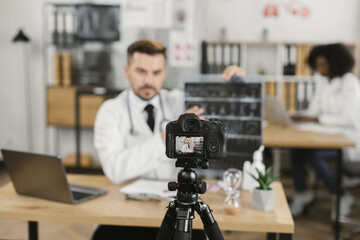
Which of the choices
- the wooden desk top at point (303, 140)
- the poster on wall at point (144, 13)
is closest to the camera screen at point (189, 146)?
the wooden desk top at point (303, 140)

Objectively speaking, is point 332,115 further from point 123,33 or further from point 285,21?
point 123,33

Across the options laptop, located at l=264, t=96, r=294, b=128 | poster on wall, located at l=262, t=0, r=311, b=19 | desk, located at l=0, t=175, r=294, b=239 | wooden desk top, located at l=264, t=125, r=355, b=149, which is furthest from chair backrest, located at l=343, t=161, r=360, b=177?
poster on wall, located at l=262, t=0, r=311, b=19

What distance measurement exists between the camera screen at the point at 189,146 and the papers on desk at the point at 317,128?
7.83 feet

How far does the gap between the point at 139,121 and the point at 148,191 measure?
0.50 metres

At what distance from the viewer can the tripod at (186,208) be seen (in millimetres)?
1010

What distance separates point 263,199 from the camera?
4.63 ft

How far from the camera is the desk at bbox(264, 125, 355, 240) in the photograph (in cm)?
285

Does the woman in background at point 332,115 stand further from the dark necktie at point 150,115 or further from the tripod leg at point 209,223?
the tripod leg at point 209,223

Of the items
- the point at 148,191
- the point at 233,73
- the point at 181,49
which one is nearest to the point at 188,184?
the point at 148,191

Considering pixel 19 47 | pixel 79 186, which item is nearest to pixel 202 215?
pixel 79 186

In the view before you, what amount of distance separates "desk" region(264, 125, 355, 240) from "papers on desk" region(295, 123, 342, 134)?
0.10m

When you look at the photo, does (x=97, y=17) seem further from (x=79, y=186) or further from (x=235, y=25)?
(x=79, y=186)

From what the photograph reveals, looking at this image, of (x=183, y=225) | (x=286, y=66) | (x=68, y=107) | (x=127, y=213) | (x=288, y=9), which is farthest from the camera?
(x=288, y=9)

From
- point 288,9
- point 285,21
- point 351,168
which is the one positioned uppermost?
point 288,9
